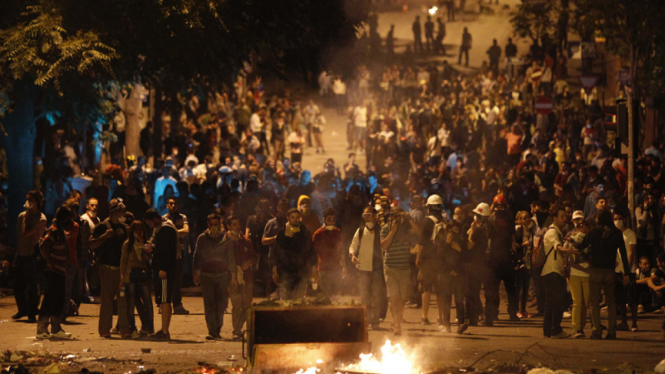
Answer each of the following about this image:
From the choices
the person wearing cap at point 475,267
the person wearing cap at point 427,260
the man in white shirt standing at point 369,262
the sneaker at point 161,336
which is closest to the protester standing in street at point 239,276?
the sneaker at point 161,336

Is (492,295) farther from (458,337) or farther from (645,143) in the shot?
(645,143)

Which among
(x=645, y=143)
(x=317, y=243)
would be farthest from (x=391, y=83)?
(x=317, y=243)

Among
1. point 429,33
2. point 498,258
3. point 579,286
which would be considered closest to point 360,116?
point 498,258

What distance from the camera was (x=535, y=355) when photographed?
1109cm

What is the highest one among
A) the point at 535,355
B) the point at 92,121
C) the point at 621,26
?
the point at 621,26

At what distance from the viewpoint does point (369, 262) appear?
520 inches

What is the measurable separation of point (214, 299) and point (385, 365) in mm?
3174

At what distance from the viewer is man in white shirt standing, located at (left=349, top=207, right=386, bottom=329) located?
1323cm

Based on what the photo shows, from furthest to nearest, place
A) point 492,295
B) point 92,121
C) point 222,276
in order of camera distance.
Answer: point 92,121, point 492,295, point 222,276

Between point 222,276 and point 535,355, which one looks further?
point 222,276

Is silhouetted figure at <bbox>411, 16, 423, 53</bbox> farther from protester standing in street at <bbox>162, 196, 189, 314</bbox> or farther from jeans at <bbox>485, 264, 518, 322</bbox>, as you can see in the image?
jeans at <bbox>485, 264, 518, 322</bbox>

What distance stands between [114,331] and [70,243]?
1.22 metres

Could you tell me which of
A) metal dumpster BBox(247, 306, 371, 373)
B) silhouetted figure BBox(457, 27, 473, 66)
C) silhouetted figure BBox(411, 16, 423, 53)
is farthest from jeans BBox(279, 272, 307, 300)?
silhouetted figure BBox(411, 16, 423, 53)

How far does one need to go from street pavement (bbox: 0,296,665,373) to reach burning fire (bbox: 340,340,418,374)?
53cm
